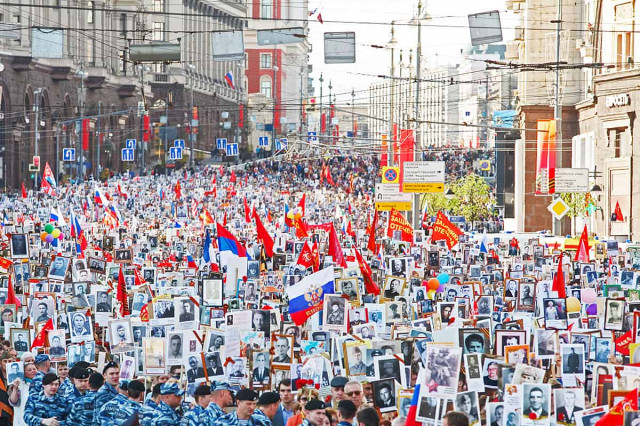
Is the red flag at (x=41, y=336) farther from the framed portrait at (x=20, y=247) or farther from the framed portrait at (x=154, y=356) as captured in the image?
the framed portrait at (x=20, y=247)

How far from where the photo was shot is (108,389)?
35.6 feet

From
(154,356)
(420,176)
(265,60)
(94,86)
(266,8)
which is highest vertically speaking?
(266,8)

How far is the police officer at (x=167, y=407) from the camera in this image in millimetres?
10031

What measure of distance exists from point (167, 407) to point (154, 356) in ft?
10.2

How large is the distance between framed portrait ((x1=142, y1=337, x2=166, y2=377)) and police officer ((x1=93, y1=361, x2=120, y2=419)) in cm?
205

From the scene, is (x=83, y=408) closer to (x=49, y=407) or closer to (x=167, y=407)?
(x=49, y=407)

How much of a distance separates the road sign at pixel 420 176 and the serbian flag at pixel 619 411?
29.4m

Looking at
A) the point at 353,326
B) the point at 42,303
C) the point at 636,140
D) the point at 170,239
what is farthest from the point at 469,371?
the point at 636,140

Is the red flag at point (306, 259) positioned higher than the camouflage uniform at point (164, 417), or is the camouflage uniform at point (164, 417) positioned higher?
the camouflage uniform at point (164, 417)

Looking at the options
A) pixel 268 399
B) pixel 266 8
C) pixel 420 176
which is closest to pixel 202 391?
pixel 268 399

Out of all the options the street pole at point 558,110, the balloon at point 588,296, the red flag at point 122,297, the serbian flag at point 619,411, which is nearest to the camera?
the serbian flag at point 619,411

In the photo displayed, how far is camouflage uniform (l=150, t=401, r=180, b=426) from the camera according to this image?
32.9 feet

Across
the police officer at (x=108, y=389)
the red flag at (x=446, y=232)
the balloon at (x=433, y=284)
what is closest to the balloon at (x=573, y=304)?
the balloon at (x=433, y=284)

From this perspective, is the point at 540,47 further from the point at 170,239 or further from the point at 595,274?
the point at 595,274
